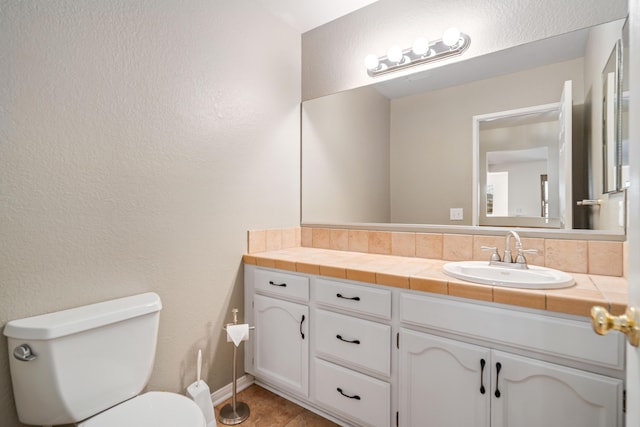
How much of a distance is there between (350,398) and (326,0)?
7.57 feet

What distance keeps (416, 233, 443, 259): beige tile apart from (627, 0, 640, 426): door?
1116 mm

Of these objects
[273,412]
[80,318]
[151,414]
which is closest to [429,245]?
[273,412]

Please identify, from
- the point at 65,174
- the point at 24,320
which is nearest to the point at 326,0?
the point at 65,174

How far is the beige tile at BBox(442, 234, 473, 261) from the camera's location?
1.72 m

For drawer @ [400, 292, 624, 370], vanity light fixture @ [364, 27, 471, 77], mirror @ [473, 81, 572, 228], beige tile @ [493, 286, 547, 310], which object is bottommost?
drawer @ [400, 292, 624, 370]

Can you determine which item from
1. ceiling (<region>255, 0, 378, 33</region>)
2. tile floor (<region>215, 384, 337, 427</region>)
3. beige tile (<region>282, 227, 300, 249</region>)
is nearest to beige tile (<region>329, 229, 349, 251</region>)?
beige tile (<region>282, 227, 300, 249</region>)

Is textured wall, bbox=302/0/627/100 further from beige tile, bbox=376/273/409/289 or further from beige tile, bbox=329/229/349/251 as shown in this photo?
beige tile, bbox=376/273/409/289

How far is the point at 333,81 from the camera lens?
89.4 inches

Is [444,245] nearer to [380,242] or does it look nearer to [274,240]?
[380,242]

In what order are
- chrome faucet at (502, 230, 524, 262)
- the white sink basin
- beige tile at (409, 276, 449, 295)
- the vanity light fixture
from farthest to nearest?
1. the vanity light fixture
2. chrome faucet at (502, 230, 524, 262)
3. beige tile at (409, 276, 449, 295)
4. the white sink basin

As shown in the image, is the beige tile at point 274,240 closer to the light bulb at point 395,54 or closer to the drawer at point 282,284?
the drawer at point 282,284

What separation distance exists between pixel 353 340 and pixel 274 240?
924mm

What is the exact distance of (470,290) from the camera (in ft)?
3.92

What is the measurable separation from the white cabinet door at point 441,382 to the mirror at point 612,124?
89cm
